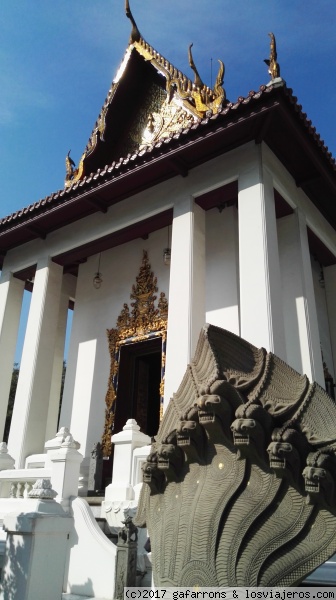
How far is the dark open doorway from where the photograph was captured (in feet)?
25.1

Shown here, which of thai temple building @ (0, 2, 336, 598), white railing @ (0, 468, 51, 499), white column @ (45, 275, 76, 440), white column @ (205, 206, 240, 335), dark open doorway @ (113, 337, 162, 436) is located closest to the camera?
white railing @ (0, 468, 51, 499)

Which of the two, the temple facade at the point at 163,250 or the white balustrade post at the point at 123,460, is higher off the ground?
the temple facade at the point at 163,250

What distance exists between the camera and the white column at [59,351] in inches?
376

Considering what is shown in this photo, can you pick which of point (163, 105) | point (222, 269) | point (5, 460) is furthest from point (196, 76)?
point (5, 460)

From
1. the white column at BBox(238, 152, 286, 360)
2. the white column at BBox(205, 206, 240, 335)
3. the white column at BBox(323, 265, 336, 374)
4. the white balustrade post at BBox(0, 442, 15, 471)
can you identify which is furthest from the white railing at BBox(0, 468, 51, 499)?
the white column at BBox(323, 265, 336, 374)

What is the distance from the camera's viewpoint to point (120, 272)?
8.62m

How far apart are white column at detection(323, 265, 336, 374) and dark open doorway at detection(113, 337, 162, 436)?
2.95m

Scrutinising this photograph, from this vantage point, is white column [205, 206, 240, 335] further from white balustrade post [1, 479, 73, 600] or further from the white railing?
white balustrade post [1, 479, 73, 600]

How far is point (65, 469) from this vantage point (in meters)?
4.87

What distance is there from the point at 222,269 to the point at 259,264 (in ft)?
5.52

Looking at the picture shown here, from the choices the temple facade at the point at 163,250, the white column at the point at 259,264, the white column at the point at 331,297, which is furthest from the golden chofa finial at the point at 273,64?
the white column at the point at 331,297

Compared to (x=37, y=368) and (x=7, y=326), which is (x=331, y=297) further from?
(x=7, y=326)

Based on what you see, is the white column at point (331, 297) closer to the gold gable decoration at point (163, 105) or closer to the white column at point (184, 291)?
the white column at point (184, 291)

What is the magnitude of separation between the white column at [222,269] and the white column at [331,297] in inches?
87.8
